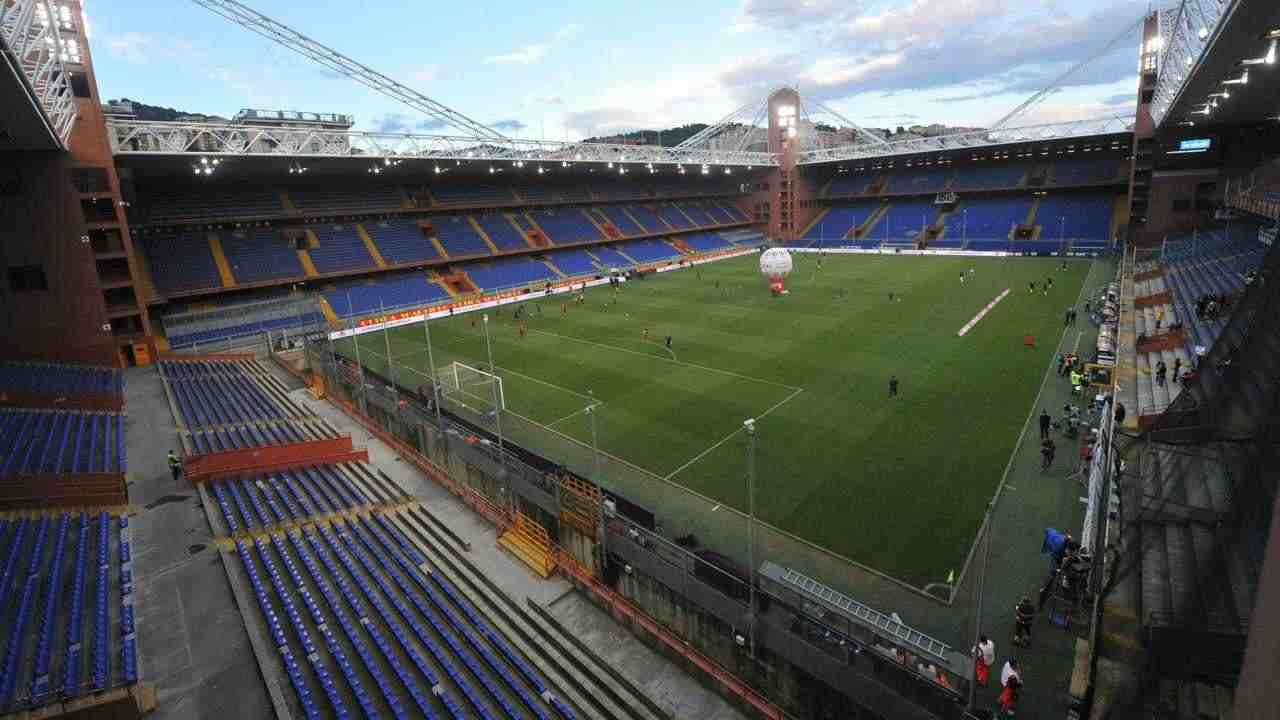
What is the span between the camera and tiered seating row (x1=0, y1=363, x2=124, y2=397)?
24.2m

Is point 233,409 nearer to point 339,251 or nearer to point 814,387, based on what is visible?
point 814,387

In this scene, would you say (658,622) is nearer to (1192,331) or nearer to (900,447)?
(900,447)

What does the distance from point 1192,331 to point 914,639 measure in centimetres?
2350

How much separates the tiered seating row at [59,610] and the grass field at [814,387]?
44.3 ft

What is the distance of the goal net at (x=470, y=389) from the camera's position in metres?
26.6

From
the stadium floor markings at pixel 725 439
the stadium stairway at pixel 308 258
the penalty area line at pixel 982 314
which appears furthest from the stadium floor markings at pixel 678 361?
the stadium stairway at pixel 308 258

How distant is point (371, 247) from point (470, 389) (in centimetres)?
3296

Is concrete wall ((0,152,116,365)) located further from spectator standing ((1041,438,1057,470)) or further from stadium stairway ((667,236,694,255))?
stadium stairway ((667,236,694,255))

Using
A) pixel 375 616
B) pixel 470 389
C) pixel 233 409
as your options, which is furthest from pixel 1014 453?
pixel 233 409

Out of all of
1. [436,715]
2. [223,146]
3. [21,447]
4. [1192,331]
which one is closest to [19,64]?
[21,447]

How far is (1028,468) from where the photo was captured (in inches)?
738

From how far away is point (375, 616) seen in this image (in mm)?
12766

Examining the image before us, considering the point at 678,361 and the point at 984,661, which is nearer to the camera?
the point at 984,661

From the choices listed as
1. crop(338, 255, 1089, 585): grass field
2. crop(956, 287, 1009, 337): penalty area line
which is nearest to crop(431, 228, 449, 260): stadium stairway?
crop(338, 255, 1089, 585): grass field
